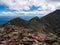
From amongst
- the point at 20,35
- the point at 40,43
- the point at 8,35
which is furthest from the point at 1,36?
the point at 40,43

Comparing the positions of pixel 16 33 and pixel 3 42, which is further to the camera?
pixel 16 33

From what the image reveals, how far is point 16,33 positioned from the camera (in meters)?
101

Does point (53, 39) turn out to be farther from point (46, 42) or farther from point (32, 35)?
point (32, 35)

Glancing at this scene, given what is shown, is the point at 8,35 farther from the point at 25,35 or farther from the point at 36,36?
the point at 36,36

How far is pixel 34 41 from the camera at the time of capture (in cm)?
9000

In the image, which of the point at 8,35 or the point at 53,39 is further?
the point at 8,35

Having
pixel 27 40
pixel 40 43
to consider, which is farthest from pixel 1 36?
pixel 40 43

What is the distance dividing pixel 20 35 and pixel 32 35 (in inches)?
293

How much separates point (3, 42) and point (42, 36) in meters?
23.5

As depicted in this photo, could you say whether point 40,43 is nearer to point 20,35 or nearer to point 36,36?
point 36,36

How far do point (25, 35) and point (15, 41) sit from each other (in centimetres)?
741

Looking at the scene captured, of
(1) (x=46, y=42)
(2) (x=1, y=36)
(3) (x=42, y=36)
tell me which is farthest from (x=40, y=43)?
(2) (x=1, y=36)

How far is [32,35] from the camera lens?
94.9 metres

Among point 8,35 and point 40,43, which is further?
point 8,35
